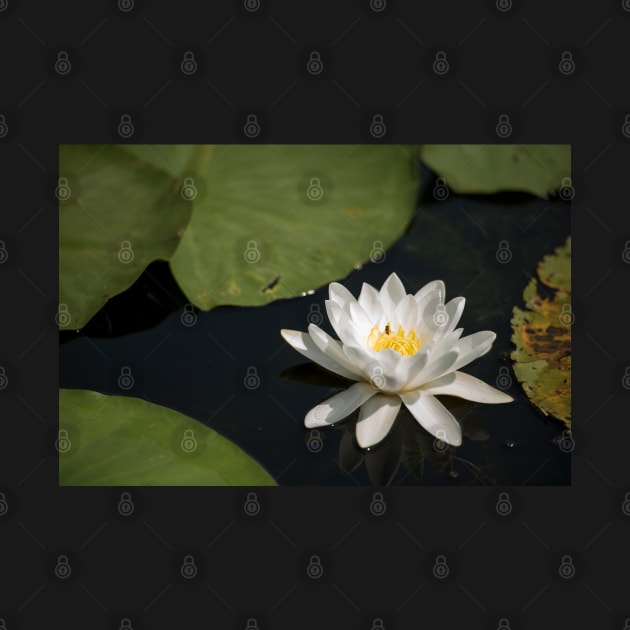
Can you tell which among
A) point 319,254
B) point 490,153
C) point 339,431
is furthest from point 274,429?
point 490,153

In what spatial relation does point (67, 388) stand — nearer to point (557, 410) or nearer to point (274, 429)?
point (274, 429)
